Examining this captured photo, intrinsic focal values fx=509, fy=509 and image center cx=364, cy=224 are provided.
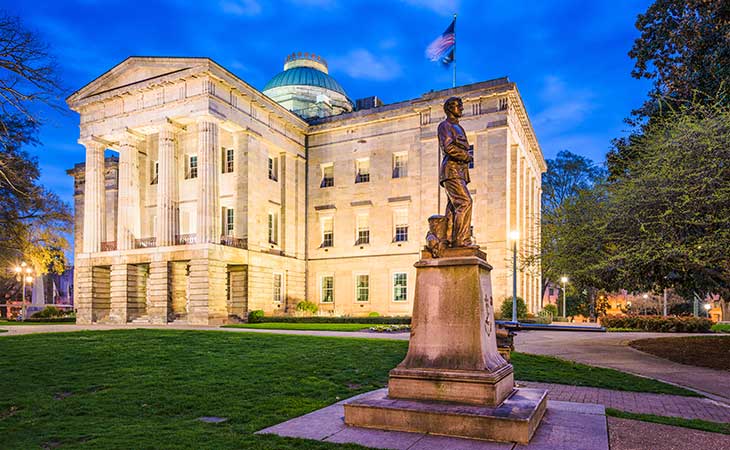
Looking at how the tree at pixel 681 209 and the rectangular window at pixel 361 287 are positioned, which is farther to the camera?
the rectangular window at pixel 361 287

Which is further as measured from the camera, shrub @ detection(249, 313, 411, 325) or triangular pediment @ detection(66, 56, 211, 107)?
triangular pediment @ detection(66, 56, 211, 107)

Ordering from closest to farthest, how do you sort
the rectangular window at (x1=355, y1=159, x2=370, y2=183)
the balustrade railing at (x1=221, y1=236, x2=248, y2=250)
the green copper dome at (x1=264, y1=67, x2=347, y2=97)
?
the balustrade railing at (x1=221, y1=236, x2=248, y2=250) → the rectangular window at (x1=355, y1=159, x2=370, y2=183) → the green copper dome at (x1=264, y1=67, x2=347, y2=97)

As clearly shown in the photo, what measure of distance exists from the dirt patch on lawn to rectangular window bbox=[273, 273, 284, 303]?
24205 mm

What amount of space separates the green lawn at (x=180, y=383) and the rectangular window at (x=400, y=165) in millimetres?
22503

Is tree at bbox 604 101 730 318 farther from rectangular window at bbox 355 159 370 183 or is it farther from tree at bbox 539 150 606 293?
rectangular window at bbox 355 159 370 183

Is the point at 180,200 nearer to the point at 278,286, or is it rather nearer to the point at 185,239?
the point at 185,239

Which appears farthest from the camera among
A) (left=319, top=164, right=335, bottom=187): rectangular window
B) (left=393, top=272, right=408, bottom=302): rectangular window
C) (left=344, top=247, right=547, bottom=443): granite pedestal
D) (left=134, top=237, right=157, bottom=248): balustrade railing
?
(left=319, top=164, right=335, bottom=187): rectangular window

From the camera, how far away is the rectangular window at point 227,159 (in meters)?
37.2

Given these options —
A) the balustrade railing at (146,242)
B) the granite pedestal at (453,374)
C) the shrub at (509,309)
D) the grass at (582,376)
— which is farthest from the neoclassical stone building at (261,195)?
the granite pedestal at (453,374)

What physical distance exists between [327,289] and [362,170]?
9880 millimetres

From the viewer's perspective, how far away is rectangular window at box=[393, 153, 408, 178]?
3878 cm

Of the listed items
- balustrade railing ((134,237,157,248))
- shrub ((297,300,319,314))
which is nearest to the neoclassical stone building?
balustrade railing ((134,237,157,248))

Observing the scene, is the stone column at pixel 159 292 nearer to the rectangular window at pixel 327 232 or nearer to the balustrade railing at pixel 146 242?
the balustrade railing at pixel 146 242

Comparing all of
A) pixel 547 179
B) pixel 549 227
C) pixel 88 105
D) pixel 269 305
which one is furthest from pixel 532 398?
pixel 547 179
